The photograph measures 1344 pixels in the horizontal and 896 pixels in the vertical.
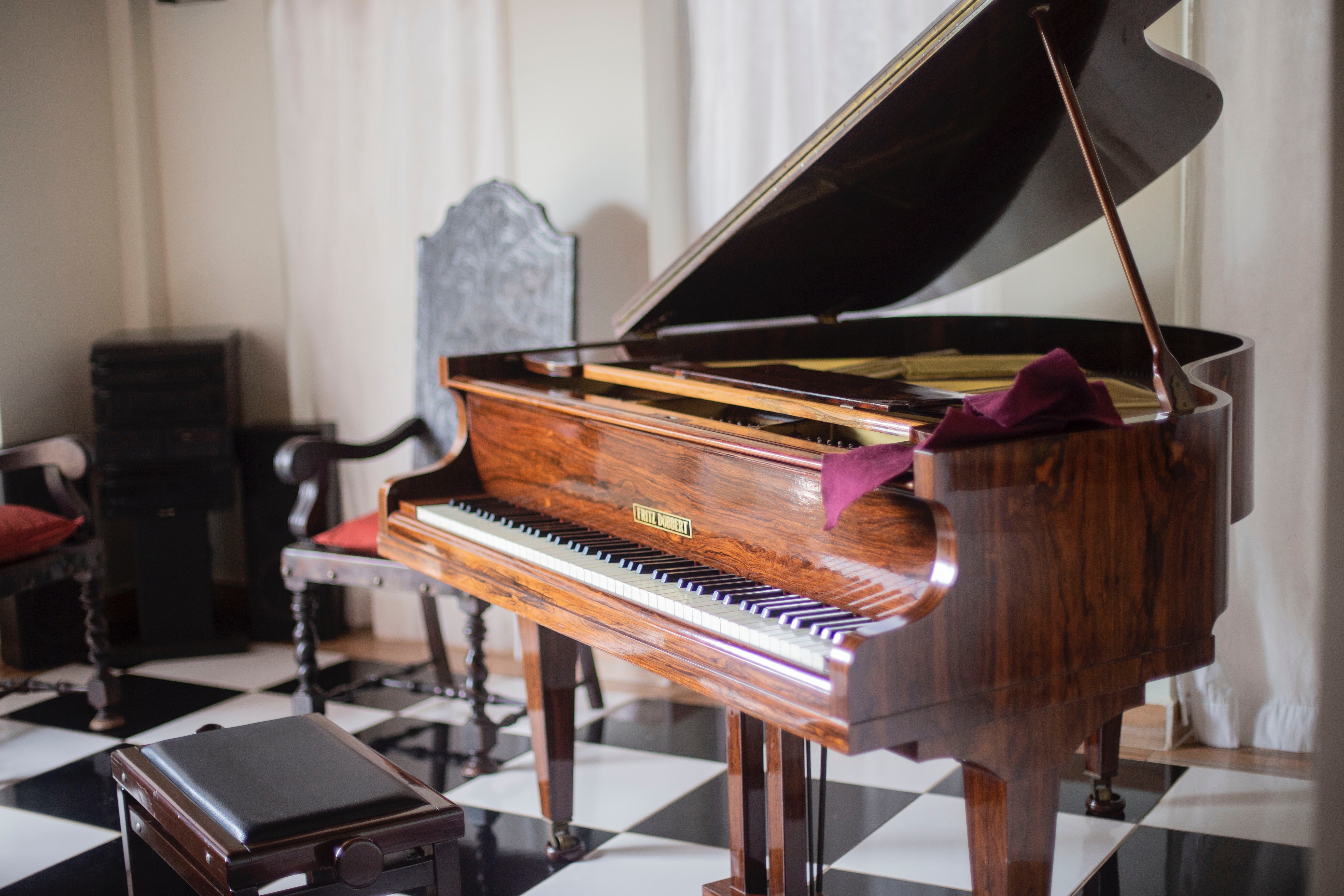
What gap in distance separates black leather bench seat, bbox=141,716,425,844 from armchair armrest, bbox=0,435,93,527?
1.76m

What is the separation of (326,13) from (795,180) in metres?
2.59

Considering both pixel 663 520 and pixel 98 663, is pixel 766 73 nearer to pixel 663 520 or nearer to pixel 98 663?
pixel 663 520

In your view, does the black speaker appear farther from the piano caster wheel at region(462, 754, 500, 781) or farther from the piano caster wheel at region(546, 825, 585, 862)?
the piano caster wheel at region(546, 825, 585, 862)

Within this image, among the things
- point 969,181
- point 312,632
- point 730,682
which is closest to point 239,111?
point 312,632

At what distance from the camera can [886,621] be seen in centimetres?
131

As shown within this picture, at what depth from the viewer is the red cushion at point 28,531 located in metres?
3.02

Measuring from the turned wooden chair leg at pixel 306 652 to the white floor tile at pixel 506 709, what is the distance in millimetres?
410

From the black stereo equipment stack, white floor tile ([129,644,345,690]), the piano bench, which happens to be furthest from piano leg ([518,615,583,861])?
the black stereo equipment stack

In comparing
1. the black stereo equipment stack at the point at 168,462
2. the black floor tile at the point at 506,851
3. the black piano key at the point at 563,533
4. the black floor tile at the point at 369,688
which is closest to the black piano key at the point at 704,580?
the black piano key at the point at 563,533

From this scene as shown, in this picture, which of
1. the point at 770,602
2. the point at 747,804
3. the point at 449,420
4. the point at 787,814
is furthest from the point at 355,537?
the point at 770,602

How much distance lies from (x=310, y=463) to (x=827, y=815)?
1606mm

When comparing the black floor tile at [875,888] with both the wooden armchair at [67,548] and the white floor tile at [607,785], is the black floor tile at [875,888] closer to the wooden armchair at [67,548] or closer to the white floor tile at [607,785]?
Answer: the white floor tile at [607,785]

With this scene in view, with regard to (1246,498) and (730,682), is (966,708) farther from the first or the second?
(1246,498)

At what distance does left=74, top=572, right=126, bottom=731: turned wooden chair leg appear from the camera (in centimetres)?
322
